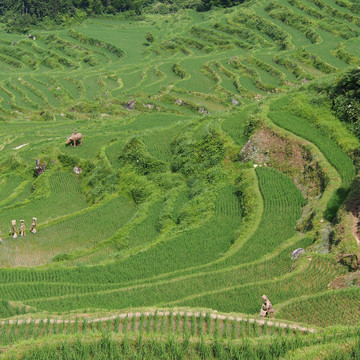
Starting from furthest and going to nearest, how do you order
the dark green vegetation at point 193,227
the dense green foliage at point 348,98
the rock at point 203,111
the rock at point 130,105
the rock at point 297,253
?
the rock at point 130,105 < the rock at point 203,111 < the dense green foliage at point 348,98 < the rock at point 297,253 < the dark green vegetation at point 193,227

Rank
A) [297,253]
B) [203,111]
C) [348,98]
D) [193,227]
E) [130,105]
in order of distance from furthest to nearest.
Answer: [130,105] < [203,111] < [348,98] < [193,227] < [297,253]

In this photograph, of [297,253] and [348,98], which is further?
[348,98]

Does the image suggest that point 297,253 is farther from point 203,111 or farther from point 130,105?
point 130,105

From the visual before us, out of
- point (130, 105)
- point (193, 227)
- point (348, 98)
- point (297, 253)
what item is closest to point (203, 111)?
point (130, 105)

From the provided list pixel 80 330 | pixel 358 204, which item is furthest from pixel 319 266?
pixel 80 330

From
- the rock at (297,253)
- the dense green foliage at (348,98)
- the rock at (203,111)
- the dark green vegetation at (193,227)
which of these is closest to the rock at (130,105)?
the dark green vegetation at (193,227)

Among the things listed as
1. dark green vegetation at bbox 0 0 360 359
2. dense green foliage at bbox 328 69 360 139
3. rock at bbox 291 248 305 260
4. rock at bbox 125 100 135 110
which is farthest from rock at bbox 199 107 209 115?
rock at bbox 291 248 305 260

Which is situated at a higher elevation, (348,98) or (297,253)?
(348,98)

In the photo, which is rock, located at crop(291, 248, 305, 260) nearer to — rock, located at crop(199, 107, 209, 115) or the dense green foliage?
the dense green foliage

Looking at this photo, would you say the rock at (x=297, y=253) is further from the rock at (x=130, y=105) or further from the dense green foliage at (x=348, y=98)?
the rock at (x=130, y=105)
